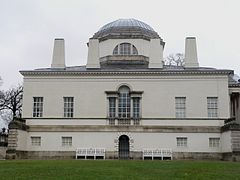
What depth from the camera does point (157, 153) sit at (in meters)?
38.5

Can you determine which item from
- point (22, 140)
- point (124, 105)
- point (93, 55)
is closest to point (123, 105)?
point (124, 105)

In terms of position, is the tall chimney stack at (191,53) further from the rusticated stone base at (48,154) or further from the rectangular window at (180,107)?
the rusticated stone base at (48,154)

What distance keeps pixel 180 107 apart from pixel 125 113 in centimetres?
561

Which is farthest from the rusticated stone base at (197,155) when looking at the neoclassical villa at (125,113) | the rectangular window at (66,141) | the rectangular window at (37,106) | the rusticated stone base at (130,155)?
the rectangular window at (37,106)

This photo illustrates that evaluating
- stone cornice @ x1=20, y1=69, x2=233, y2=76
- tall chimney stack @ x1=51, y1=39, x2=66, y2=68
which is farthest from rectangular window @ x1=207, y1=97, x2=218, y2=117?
tall chimney stack @ x1=51, y1=39, x2=66, y2=68

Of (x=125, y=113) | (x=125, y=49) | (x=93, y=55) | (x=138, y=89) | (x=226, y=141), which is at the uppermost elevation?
(x=125, y=49)

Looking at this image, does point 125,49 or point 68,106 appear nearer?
point 68,106

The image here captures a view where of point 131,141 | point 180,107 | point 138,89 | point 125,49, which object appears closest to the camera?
point 131,141

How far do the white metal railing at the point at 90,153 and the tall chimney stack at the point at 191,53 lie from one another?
43.4 ft

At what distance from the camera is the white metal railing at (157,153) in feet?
126

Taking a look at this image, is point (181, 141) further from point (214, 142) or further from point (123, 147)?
point (123, 147)

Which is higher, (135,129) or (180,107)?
(180,107)

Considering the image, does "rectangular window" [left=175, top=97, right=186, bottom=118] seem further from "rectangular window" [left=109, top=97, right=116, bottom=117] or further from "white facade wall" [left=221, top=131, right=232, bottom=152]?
"rectangular window" [left=109, top=97, right=116, bottom=117]

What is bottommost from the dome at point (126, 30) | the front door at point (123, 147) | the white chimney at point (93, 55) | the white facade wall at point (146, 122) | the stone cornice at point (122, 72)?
the front door at point (123, 147)
